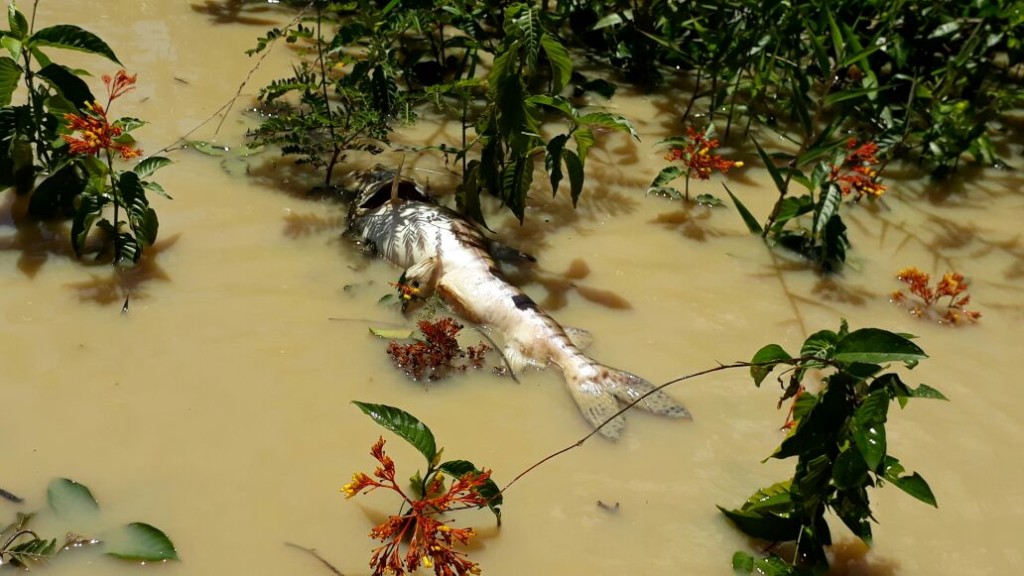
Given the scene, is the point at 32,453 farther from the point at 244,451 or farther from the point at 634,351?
the point at 634,351

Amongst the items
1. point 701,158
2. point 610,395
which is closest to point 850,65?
point 701,158

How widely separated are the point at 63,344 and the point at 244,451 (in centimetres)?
81

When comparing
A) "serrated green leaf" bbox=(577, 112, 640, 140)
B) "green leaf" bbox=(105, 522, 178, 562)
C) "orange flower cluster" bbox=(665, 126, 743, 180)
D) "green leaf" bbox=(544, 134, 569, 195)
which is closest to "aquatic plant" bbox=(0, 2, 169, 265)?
"green leaf" bbox=(105, 522, 178, 562)

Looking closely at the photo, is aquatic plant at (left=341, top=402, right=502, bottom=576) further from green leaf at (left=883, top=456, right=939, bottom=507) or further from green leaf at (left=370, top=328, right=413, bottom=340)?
green leaf at (left=883, top=456, right=939, bottom=507)

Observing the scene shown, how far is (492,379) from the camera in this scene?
3457 millimetres

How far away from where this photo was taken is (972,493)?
3176 millimetres

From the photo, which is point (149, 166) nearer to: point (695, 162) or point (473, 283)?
point (473, 283)

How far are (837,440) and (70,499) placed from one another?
205 cm

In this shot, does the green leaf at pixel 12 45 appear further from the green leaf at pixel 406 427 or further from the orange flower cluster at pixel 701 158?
the orange flower cluster at pixel 701 158

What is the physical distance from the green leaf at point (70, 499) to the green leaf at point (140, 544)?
0.41 feet

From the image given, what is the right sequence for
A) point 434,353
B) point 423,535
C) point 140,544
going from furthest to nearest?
point 434,353, point 140,544, point 423,535


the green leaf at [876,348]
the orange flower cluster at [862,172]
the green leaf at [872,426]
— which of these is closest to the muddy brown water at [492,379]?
the orange flower cluster at [862,172]

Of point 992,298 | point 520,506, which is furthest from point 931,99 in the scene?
point 520,506

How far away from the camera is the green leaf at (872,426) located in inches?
94.0
